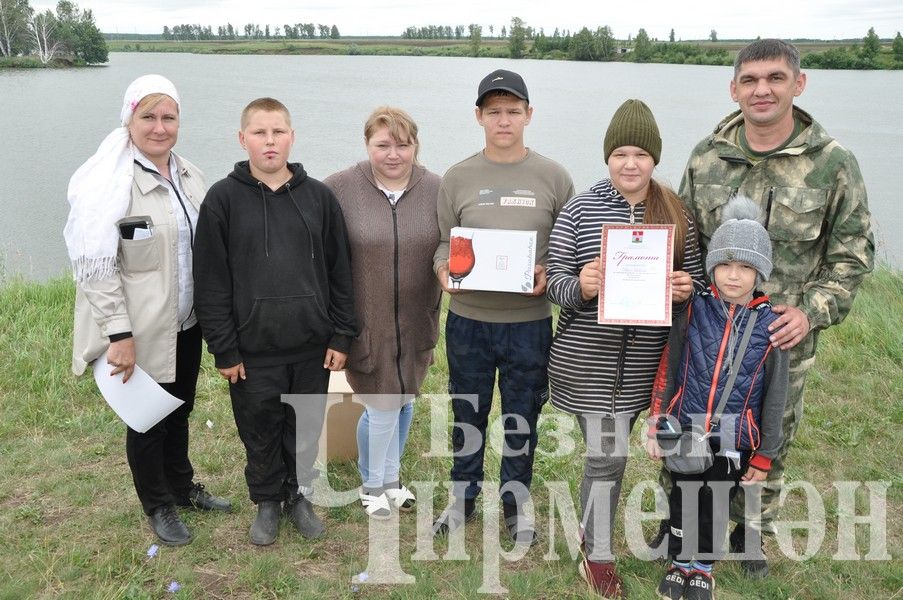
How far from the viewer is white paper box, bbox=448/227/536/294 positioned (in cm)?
300

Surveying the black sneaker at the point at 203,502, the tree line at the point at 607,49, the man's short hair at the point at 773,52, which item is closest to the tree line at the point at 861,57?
the tree line at the point at 607,49

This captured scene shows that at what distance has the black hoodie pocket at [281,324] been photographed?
121 inches

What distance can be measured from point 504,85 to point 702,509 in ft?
6.15

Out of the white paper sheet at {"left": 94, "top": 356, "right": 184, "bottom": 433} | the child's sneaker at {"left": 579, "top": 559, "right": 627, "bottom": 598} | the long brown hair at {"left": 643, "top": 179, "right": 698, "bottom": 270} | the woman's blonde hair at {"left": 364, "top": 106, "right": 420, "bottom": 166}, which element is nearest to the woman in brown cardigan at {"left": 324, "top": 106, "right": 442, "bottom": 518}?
the woman's blonde hair at {"left": 364, "top": 106, "right": 420, "bottom": 166}

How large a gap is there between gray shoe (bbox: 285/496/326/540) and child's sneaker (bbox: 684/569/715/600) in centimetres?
164

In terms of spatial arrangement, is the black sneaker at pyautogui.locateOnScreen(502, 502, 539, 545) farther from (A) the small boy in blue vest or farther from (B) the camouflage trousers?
(A) the small boy in blue vest

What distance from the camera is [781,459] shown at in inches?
125

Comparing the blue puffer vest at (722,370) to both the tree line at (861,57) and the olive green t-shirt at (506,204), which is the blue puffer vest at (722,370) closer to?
the olive green t-shirt at (506,204)

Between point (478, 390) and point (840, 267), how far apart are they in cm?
154

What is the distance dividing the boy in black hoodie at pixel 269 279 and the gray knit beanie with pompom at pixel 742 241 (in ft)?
5.00

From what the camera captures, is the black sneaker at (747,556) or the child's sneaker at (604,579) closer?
the child's sneaker at (604,579)

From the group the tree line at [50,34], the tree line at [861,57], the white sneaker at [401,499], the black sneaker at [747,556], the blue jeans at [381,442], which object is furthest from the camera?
the tree line at [50,34]

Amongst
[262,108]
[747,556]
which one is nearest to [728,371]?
[747,556]

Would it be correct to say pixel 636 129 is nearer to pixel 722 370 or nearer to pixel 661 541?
pixel 722 370
